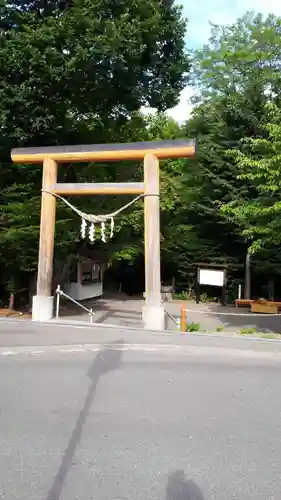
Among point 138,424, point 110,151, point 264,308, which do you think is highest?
point 110,151

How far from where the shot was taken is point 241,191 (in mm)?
20500

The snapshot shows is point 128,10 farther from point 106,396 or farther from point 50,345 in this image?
point 106,396

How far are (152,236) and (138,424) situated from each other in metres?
6.20

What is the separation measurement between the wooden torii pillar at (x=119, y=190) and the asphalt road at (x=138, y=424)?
8.70ft

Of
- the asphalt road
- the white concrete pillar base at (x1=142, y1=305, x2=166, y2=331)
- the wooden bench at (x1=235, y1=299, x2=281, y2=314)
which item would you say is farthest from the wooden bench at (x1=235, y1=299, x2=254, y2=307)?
the asphalt road

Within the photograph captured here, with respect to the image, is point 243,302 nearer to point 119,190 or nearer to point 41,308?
point 119,190

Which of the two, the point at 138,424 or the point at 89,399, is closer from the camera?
the point at 138,424

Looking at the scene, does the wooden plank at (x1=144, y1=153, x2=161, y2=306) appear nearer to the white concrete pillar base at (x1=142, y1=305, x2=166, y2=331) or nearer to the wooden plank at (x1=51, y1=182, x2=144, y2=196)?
the white concrete pillar base at (x1=142, y1=305, x2=166, y2=331)

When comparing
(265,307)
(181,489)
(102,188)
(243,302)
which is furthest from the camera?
(243,302)

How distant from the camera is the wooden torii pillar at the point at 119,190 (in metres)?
10.1

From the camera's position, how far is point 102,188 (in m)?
10.7

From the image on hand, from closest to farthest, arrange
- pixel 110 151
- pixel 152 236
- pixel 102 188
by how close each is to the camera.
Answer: pixel 152 236, pixel 110 151, pixel 102 188

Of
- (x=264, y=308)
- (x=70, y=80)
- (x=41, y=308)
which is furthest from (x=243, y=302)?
(x=70, y=80)

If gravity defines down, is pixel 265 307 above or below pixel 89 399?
above
